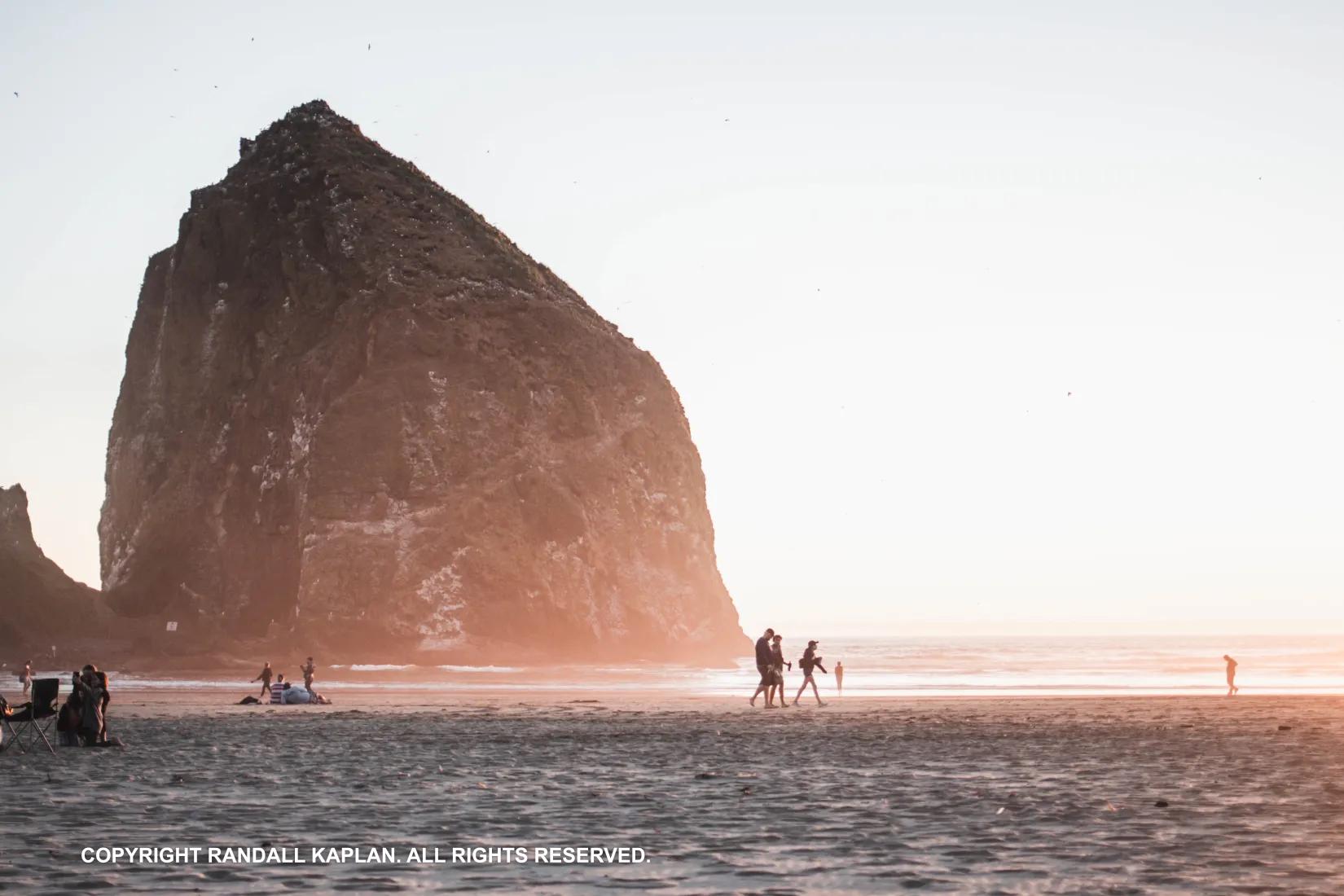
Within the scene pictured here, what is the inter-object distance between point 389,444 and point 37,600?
84.6 feet

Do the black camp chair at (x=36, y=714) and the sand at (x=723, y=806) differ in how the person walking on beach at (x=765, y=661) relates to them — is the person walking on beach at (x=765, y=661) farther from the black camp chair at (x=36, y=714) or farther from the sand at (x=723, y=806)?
the black camp chair at (x=36, y=714)

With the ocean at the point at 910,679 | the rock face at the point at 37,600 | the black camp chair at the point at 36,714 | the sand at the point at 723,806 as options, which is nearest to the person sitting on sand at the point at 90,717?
the black camp chair at the point at 36,714

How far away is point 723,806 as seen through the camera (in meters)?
12.4

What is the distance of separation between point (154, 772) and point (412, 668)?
64240 millimetres

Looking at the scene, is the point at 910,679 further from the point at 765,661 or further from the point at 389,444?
the point at 389,444

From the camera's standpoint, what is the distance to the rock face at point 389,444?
3625 inches

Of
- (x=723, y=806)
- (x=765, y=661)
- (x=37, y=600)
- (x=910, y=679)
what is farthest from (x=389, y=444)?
(x=723, y=806)

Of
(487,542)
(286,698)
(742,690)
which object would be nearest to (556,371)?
(487,542)

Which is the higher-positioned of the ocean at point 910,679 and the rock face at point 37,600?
the rock face at point 37,600

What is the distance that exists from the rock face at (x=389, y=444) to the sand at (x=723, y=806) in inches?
2659

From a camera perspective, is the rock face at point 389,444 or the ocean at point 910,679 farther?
the rock face at point 389,444

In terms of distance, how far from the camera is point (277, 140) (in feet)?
388

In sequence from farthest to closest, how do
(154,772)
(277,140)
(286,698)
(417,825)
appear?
(277,140), (286,698), (154,772), (417,825)

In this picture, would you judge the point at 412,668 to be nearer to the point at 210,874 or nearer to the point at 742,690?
the point at 742,690
